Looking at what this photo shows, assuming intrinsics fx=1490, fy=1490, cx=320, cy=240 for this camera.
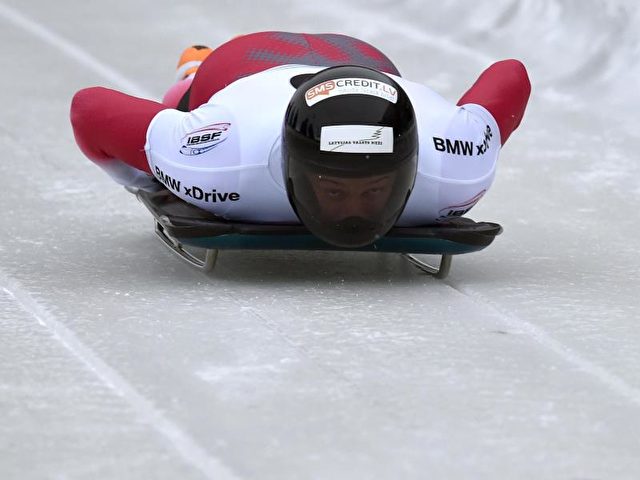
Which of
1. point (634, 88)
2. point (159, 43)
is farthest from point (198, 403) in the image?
point (159, 43)

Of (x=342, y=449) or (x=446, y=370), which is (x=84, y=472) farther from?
(x=446, y=370)

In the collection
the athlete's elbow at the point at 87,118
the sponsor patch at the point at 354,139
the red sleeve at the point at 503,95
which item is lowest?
the athlete's elbow at the point at 87,118

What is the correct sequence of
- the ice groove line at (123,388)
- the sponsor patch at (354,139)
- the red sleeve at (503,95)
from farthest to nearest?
the red sleeve at (503,95), the sponsor patch at (354,139), the ice groove line at (123,388)

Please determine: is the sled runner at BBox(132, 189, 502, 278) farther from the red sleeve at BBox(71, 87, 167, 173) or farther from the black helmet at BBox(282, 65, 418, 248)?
the red sleeve at BBox(71, 87, 167, 173)

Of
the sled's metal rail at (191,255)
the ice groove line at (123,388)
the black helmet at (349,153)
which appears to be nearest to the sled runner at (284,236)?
the sled's metal rail at (191,255)

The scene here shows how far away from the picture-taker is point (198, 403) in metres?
3.46

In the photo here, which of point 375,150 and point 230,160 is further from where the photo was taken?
point 230,160

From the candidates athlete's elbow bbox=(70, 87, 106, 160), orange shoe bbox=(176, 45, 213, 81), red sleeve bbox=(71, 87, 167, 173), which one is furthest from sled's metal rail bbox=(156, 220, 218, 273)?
orange shoe bbox=(176, 45, 213, 81)

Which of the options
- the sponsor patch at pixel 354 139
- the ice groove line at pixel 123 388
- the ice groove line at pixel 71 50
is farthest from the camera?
the ice groove line at pixel 71 50

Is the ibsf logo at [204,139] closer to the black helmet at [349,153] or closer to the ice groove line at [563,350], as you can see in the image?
the black helmet at [349,153]

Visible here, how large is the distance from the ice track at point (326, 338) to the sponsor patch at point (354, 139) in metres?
0.47

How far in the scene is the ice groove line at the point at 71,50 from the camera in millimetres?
7395

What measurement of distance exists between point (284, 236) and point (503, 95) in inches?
37.6

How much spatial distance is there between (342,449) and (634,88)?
4.42 m
